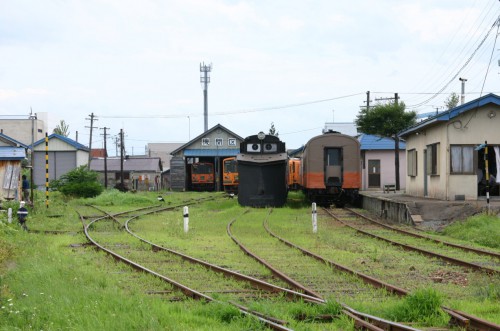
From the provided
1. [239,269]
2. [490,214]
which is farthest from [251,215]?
[239,269]

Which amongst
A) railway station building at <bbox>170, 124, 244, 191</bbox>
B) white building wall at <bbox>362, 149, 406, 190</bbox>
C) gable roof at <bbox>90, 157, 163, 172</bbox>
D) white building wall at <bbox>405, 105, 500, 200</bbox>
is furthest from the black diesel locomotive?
gable roof at <bbox>90, 157, 163, 172</bbox>

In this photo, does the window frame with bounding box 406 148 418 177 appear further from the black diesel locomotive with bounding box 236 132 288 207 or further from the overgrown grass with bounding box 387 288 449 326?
the overgrown grass with bounding box 387 288 449 326

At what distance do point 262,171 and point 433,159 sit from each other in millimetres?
6654

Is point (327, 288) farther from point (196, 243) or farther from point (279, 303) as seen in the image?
point (196, 243)

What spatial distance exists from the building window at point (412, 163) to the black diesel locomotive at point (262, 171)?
5451mm

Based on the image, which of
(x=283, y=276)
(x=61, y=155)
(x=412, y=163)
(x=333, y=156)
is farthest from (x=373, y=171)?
(x=283, y=276)

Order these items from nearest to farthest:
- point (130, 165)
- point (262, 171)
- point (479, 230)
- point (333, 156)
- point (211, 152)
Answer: point (479, 230), point (262, 171), point (333, 156), point (211, 152), point (130, 165)

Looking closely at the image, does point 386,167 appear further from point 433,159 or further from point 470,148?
point 470,148

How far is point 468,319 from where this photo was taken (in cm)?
643

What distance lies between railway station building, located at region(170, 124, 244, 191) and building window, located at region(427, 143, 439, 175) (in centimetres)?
3449

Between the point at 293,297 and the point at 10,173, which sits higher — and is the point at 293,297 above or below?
below

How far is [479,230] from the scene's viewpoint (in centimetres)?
1617

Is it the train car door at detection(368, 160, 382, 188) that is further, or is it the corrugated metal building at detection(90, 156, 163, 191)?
the corrugated metal building at detection(90, 156, 163, 191)

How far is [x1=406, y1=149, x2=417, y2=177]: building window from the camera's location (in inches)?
1056
